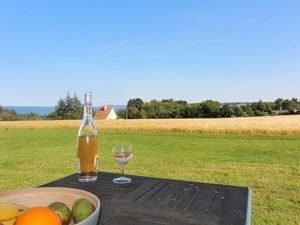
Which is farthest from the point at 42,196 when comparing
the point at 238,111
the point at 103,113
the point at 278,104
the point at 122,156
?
the point at 278,104

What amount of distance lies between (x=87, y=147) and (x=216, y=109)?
39.9m

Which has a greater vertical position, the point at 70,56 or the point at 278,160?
the point at 70,56

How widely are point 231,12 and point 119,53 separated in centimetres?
1183

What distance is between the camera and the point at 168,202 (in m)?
1.22

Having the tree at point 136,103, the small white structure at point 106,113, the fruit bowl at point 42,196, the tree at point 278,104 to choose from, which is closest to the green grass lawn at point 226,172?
the fruit bowl at point 42,196

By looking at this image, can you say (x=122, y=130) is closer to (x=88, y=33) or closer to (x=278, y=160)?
(x=88, y=33)

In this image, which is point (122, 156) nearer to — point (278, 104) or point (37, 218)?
point (37, 218)

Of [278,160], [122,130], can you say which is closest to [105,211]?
[278,160]

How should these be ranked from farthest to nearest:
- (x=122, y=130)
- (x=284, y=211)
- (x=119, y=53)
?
(x=119, y=53)
(x=122, y=130)
(x=284, y=211)

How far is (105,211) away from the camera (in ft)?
3.62

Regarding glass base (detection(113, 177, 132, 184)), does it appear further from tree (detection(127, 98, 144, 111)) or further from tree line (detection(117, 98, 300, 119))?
tree (detection(127, 98, 144, 111))

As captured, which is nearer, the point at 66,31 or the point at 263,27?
the point at 263,27

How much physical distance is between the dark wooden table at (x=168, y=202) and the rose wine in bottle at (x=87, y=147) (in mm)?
68

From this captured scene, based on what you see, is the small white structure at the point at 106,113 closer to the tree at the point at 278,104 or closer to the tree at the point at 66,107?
the tree at the point at 66,107
